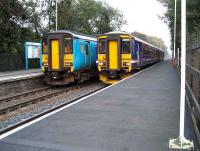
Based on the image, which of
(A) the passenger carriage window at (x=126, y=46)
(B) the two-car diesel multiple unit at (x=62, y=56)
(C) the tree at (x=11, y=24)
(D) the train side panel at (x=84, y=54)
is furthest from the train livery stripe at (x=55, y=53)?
(C) the tree at (x=11, y=24)

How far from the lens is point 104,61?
22609 millimetres

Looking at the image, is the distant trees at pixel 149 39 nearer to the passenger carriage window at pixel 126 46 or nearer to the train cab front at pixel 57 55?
the passenger carriage window at pixel 126 46

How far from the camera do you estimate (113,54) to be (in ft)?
73.8

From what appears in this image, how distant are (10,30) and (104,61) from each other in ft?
44.8

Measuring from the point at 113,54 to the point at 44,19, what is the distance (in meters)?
25.2

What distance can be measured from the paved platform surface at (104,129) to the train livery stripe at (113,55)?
11.3 meters

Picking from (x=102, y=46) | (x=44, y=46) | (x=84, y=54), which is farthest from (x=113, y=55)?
(x=44, y=46)

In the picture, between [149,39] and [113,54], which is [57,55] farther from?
[149,39]

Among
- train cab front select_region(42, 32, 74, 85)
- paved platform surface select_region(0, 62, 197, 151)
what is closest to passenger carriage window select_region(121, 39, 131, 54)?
train cab front select_region(42, 32, 74, 85)

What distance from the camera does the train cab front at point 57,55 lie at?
21.2m

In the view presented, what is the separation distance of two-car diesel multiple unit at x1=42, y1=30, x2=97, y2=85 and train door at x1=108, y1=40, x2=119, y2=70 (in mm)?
1819

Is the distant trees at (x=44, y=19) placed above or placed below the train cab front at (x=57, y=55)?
above

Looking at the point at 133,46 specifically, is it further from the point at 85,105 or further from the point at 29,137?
the point at 29,137

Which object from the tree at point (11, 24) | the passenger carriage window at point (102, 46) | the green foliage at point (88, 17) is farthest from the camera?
the green foliage at point (88, 17)
